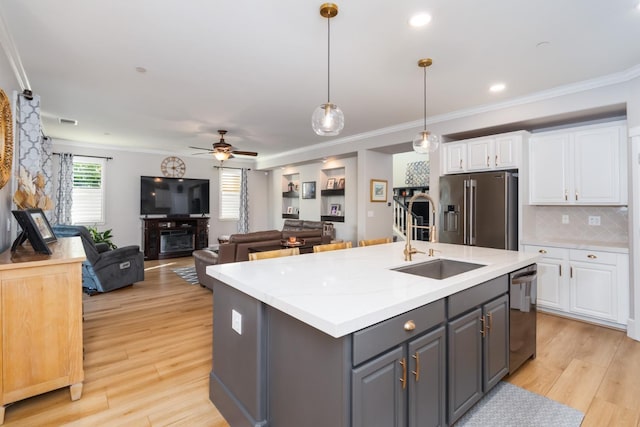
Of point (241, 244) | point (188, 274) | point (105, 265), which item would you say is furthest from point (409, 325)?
point (188, 274)

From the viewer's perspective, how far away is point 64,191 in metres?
6.40

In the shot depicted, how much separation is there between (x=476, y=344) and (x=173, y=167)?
25.9 feet

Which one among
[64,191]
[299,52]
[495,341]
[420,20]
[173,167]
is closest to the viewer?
[495,341]

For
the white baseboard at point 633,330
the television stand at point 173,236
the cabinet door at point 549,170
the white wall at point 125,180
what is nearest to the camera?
the white baseboard at point 633,330

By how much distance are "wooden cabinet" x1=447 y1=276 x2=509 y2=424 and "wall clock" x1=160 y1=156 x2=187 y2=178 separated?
306 inches

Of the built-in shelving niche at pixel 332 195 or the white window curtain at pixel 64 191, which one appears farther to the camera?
the built-in shelving niche at pixel 332 195

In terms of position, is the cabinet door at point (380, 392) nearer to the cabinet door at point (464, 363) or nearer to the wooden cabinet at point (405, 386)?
the wooden cabinet at point (405, 386)

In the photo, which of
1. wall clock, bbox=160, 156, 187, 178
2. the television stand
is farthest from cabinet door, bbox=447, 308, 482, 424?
wall clock, bbox=160, 156, 187, 178

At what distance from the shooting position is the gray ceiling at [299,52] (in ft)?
7.22

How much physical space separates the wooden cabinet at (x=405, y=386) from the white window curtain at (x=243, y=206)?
25.2 ft

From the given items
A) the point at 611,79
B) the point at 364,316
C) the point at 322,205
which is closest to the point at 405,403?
the point at 364,316

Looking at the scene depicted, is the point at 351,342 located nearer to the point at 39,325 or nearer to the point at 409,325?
the point at 409,325

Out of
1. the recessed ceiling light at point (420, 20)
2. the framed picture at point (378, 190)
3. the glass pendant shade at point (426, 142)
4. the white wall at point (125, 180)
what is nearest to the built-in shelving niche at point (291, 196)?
the white wall at point (125, 180)

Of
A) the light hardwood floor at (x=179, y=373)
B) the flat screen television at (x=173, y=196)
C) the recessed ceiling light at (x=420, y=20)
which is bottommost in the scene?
the light hardwood floor at (x=179, y=373)
